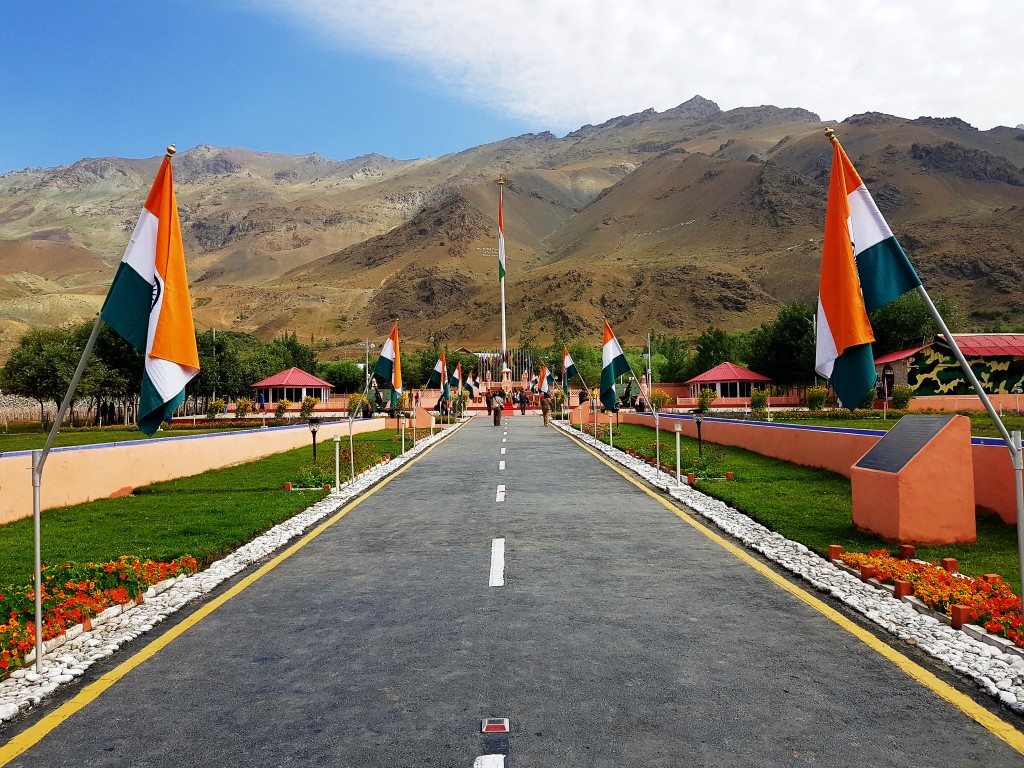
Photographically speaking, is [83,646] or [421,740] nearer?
[421,740]

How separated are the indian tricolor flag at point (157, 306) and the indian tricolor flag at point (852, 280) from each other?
606 centimetres

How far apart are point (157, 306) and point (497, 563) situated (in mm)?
4572

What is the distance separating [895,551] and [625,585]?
11.7 feet

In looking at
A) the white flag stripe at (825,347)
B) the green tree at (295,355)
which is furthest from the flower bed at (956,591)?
the green tree at (295,355)

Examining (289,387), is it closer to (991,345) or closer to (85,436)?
(85,436)

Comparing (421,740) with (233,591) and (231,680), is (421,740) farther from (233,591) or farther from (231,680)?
(233,591)

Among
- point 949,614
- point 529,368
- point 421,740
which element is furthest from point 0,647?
point 529,368

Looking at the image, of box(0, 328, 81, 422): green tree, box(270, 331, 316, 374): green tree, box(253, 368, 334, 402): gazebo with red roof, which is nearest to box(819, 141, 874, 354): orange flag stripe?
box(0, 328, 81, 422): green tree

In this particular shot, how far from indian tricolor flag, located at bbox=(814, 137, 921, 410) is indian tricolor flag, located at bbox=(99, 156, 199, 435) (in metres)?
6.06

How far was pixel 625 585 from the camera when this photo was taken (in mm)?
7762

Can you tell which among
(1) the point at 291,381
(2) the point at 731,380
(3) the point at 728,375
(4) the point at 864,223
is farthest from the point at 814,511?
(1) the point at 291,381

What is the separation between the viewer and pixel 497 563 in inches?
345

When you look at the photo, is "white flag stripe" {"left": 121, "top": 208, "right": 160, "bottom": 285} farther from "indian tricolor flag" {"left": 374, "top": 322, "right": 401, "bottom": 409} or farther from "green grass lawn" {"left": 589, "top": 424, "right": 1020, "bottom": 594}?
"indian tricolor flag" {"left": 374, "top": 322, "right": 401, "bottom": 409}

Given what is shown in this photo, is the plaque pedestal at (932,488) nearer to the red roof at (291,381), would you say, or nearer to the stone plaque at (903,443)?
the stone plaque at (903,443)
